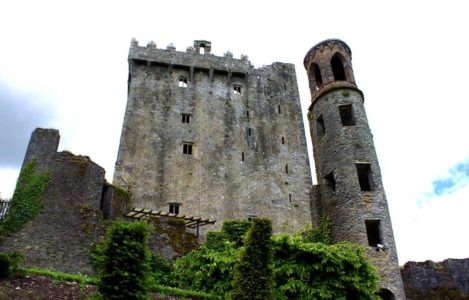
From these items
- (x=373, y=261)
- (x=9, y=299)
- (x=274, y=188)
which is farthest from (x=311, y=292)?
(x=274, y=188)

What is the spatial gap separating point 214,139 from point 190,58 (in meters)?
8.09

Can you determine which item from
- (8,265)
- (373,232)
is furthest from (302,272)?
(8,265)

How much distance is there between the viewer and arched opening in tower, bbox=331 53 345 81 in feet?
99.3

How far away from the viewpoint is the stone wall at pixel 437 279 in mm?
24922

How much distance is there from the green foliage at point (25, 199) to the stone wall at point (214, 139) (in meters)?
8.79

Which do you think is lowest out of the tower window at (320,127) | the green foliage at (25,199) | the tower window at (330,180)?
the green foliage at (25,199)

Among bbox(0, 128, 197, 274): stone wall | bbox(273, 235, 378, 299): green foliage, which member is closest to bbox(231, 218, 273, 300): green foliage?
bbox(273, 235, 378, 299): green foliage

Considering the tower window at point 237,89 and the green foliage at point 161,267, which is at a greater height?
the tower window at point 237,89

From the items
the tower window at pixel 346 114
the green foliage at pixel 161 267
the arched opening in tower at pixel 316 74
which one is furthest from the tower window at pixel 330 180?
the green foliage at pixel 161 267

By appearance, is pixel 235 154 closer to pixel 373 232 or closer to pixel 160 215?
pixel 160 215

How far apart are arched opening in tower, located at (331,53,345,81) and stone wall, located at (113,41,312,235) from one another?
7.59 m

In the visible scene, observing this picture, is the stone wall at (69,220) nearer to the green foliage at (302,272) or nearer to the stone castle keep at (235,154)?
the stone castle keep at (235,154)

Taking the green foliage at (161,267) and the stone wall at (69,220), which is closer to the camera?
the green foliage at (161,267)

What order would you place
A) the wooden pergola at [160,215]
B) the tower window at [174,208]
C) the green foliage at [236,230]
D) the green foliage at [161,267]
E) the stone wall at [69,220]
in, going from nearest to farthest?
the green foliage at [161,267] < the stone wall at [69,220] < the green foliage at [236,230] < the wooden pergola at [160,215] < the tower window at [174,208]
